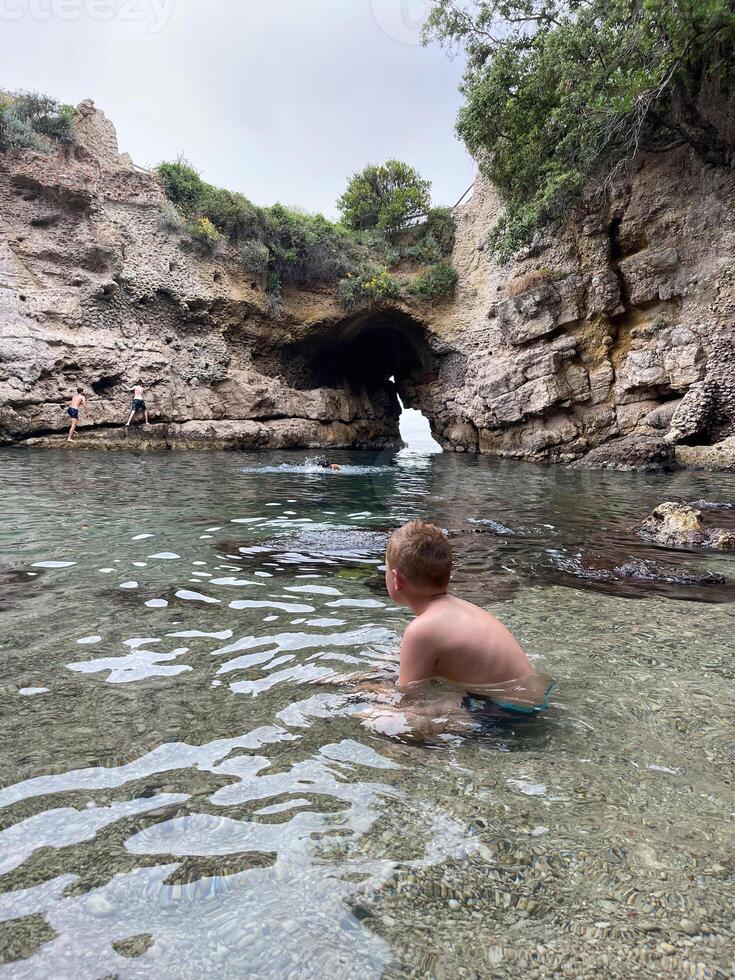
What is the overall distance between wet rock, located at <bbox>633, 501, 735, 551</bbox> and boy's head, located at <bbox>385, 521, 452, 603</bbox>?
478 cm

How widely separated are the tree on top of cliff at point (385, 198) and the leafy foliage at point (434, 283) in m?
3.88

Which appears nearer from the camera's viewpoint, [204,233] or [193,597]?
[193,597]

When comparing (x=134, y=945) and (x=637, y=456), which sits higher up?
(x=637, y=456)

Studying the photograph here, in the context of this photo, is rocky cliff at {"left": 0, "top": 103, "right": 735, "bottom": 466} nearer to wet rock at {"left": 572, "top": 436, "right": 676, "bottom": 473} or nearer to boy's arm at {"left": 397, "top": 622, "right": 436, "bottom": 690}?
wet rock at {"left": 572, "top": 436, "right": 676, "bottom": 473}

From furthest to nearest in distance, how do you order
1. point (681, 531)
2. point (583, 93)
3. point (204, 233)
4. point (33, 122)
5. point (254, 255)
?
point (254, 255)
point (204, 233)
point (33, 122)
point (583, 93)
point (681, 531)

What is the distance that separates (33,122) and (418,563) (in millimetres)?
26287

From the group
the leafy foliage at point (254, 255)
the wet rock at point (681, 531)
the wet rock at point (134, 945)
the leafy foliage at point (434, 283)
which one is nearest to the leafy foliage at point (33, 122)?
the leafy foliage at point (254, 255)

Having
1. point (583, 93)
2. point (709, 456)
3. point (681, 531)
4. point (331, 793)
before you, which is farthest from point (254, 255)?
point (331, 793)

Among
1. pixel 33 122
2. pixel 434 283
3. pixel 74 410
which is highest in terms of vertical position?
pixel 33 122

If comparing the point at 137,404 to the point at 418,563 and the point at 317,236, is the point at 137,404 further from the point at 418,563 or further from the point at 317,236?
the point at 418,563

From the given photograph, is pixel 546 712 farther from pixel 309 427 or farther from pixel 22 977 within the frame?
pixel 309 427

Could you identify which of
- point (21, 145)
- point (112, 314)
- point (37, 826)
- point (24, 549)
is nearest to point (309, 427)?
point (112, 314)

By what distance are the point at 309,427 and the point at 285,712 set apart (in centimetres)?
2254

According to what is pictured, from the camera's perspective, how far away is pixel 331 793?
1889 mm
